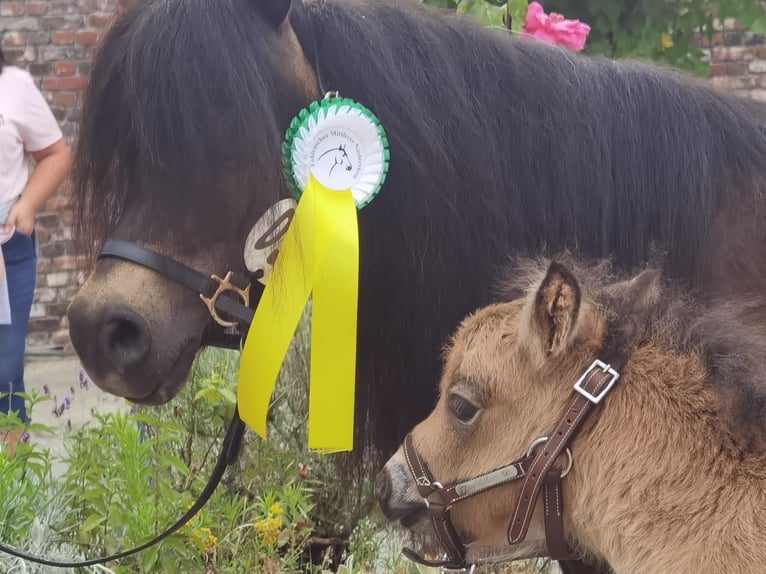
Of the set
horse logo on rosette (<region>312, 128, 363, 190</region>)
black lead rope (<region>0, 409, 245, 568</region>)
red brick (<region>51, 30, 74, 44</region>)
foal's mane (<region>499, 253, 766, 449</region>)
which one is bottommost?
red brick (<region>51, 30, 74, 44</region>)

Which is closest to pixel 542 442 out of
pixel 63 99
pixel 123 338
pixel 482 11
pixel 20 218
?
pixel 123 338

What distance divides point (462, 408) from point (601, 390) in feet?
0.87

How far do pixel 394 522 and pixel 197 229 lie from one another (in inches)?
28.0

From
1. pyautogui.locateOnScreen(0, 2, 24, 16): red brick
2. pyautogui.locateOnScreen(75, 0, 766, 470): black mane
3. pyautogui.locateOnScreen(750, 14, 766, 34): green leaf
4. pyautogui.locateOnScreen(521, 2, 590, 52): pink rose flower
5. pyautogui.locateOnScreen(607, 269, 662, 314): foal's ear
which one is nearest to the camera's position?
pyautogui.locateOnScreen(607, 269, 662, 314): foal's ear

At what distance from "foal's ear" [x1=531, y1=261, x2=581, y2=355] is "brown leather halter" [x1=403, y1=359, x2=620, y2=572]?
8cm

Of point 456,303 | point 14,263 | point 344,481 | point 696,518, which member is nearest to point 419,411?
point 456,303

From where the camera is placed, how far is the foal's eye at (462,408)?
1947mm

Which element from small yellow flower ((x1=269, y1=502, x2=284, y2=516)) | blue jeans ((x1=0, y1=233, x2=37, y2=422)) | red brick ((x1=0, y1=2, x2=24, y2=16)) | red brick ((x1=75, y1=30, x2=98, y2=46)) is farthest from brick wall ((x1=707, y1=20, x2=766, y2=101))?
small yellow flower ((x1=269, y1=502, x2=284, y2=516))

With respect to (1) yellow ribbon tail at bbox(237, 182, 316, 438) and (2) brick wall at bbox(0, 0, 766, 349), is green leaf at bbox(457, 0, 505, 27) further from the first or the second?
(2) brick wall at bbox(0, 0, 766, 349)

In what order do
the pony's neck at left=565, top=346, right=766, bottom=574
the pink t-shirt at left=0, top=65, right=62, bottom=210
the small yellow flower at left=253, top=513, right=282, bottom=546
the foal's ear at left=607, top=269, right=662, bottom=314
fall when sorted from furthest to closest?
the pink t-shirt at left=0, top=65, right=62, bottom=210, the small yellow flower at left=253, top=513, right=282, bottom=546, the foal's ear at left=607, top=269, right=662, bottom=314, the pony's neck at left=565, top=346, right=766, bottom=574

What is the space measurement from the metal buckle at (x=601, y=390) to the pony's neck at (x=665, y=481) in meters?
0.03

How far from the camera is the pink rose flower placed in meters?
3.49

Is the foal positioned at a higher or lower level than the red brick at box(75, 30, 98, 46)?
higher

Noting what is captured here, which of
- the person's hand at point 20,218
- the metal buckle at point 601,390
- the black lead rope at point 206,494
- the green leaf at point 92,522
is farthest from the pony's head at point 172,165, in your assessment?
the person's hand at point 20,218
